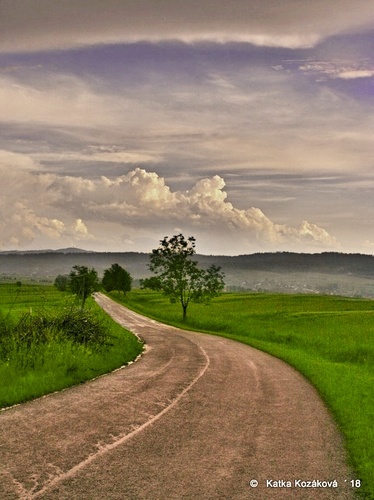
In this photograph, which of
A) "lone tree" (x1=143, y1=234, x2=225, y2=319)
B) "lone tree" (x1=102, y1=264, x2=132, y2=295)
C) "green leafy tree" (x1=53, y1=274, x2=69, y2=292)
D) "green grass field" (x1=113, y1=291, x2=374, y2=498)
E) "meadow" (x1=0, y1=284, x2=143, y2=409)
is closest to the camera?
"green grass field" (x1=113, y1=291, x2=374, y2=498)

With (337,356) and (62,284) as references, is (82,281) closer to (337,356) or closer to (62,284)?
(337,356)

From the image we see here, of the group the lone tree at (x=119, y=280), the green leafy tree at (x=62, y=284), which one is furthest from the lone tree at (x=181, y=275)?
the lone tree at (x=119, y=280)

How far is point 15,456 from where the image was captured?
10.8m

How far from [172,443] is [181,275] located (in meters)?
56.4

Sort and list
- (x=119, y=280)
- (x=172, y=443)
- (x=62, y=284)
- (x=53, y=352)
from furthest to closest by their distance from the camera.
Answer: (x=119, y=280) → (x=62, y=284) → (x=53, y=352) → (x=172, y=443)

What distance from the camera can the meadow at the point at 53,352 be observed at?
1822 cm

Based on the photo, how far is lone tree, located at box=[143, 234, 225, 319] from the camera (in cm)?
6750

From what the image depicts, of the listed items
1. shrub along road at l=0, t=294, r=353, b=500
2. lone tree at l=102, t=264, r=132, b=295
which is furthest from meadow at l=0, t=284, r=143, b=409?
lone tree at l=102, t=264, r=132, b=295

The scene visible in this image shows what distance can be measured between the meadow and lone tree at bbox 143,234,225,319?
3505 cm

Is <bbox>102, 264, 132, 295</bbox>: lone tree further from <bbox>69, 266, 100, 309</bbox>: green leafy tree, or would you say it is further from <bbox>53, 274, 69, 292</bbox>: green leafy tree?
<bbox>69, 266, 100, 309</bbox>: green leafy tree

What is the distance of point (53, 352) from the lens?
76.0ft

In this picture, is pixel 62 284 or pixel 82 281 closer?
pixel 82 281

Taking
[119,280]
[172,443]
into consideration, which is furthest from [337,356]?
[119,280]

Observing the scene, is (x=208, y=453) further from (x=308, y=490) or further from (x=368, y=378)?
(x=368, y=378)
